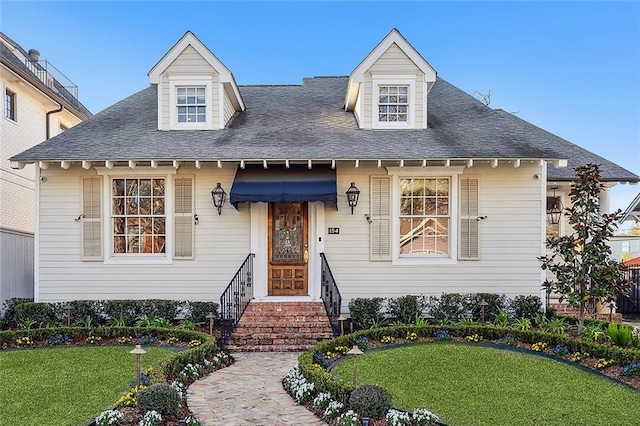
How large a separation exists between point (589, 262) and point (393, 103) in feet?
19.4

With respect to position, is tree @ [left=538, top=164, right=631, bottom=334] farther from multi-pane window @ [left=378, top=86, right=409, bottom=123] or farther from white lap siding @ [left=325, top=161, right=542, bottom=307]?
multi-pane window @ [left=378, top=86, right=409, bottom=123]

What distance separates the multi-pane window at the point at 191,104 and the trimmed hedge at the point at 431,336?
6.99m

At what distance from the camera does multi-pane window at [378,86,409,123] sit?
38.4 ft

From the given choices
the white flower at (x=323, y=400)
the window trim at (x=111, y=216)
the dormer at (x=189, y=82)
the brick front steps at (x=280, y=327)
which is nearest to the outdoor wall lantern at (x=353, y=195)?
the brick front steps at (x=280, y=327)

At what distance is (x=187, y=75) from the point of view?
11602 mm

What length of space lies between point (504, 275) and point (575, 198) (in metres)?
2.81

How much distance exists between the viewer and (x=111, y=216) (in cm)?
1091

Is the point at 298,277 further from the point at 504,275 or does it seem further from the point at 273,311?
the point at 504,275

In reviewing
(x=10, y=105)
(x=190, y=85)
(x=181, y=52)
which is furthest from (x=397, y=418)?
(x=10, y=105)

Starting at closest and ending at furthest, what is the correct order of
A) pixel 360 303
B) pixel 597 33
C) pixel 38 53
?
pixel 360 303, pixel 597 33, pixel 38 53

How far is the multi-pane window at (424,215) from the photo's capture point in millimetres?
11008

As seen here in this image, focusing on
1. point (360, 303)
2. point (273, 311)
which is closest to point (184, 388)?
point (273, 311)

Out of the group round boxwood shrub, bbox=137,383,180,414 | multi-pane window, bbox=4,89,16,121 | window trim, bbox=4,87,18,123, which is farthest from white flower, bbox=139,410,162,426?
window trim, bbox=4,87,18,123

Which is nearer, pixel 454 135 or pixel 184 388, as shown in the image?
pixel 184 388
